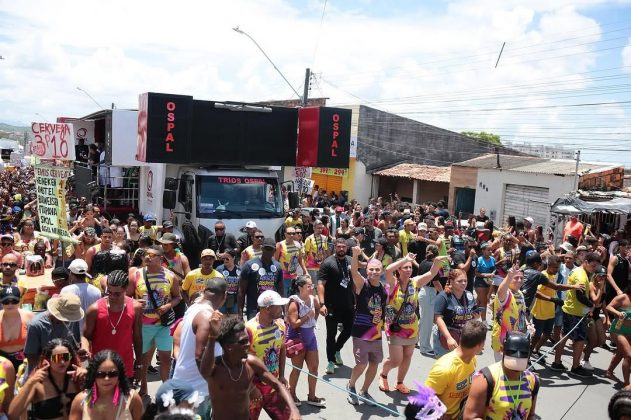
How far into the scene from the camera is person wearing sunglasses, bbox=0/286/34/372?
4.99m

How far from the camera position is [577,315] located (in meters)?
8.58

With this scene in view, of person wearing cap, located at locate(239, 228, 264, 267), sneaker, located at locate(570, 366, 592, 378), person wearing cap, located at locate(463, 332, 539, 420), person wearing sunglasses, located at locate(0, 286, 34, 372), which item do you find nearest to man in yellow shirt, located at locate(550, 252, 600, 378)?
sneaker, located at locate(570, 366, 592, 378)

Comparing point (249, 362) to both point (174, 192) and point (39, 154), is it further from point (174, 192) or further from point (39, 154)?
point (174, 192)

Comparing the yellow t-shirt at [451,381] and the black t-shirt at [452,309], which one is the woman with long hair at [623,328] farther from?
the yellow t-shirt at [451,381]

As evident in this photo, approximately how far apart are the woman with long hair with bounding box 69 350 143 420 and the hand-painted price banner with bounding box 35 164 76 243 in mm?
5360

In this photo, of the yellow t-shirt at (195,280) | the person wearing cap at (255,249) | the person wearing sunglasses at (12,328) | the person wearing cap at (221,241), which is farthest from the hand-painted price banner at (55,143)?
the person wearing sunglasses at (12,328)

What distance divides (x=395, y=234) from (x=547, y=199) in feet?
49.1

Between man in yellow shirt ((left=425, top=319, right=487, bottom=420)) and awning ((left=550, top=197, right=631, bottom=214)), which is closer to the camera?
man in yellow shirt ((left=425, top=319, right=487, bottom=420))

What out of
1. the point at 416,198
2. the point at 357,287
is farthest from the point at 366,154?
the point at 357,287

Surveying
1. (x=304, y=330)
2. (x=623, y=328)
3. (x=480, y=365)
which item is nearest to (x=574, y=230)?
(x=623, y=328)

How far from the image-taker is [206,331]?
175 inches

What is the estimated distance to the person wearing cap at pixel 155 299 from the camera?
632cm

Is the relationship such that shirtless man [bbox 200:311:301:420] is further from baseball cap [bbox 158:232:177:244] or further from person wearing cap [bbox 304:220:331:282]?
person wearing cap [bbox 304:220:331:282]

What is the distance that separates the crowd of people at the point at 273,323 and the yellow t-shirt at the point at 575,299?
2cm
